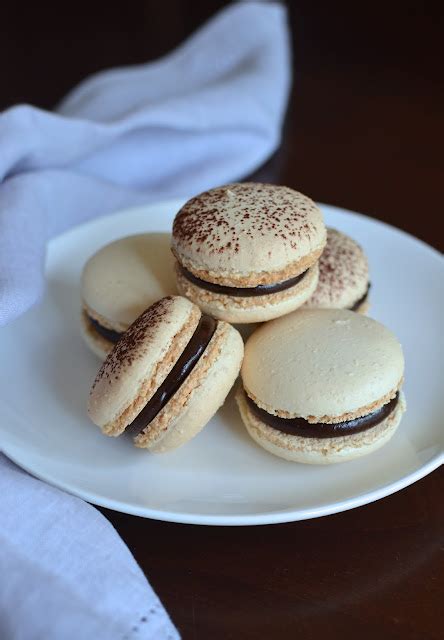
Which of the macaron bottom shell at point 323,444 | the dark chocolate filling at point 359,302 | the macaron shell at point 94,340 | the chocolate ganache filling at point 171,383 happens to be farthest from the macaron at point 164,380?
the dark chocolate filling at point 359,302

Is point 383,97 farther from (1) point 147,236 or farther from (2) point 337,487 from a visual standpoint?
(2) point 337,487

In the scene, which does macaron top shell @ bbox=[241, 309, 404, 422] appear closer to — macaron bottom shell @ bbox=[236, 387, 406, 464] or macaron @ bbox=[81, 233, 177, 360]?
macaron bottom shell @ bbox=[236, 387, 406, 464]

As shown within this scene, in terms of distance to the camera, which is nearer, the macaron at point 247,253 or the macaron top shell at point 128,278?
the macaron at point 247,253

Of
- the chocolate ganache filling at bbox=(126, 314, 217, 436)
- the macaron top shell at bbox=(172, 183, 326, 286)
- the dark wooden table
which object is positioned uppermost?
the macaron top shell at bbox=(172, 183, 326, 286)

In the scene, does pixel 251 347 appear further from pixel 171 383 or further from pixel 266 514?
pixel 266 514

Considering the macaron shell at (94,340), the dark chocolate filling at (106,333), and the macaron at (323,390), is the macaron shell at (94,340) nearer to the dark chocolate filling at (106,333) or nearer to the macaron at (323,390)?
the dark chocolate filling at (106,333)

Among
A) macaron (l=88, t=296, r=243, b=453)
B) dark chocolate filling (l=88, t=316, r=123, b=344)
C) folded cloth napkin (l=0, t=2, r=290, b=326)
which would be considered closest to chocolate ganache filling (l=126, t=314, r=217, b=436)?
macaron (l=88, t=296, r=243, b=453)

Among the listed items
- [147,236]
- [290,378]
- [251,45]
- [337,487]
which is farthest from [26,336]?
[251,45]

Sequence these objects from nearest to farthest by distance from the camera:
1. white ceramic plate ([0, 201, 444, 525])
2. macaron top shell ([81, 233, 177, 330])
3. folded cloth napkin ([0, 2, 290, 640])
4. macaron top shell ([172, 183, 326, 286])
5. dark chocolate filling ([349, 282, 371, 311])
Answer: folded cloth napkin ([0, 2, 290, 640]) < white ceramic plate ([0, 201, 444, 525]) < macaron top shell ([172, 183, 326, 286]) < macaron top shell ([81, 233, 177, 330]) < dark chocolate filling ([349, 282, 371, 311])

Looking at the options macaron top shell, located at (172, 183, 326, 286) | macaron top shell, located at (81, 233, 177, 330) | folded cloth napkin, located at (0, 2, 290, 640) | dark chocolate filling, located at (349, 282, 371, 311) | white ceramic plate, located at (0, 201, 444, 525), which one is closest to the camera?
folded cloth napkin, located at (0, 2, 290, 640)

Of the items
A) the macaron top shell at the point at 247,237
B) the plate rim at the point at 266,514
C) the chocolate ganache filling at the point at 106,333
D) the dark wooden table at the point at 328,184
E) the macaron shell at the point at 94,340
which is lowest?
the dark wooden table at the point at 328,184
